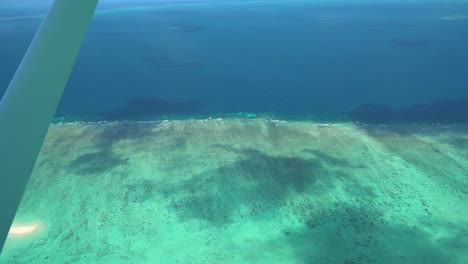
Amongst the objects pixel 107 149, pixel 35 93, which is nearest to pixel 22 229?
pixel 107 149

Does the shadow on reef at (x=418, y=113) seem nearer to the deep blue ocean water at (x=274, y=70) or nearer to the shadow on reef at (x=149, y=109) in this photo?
the deep blue ocean water at (x=274, y=70)

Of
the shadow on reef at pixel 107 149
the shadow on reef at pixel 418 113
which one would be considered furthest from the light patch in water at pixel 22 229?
the shadow on reef at pixel 418 113

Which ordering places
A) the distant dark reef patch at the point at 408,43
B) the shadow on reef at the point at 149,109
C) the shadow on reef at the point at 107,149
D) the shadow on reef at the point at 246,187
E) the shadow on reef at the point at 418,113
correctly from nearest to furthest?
the shadow on reef at the point at 246,187, the shadow on reef at the point at 107,149, the shadow on reef at the point at 418,113, the shadow on reef at the point at 149,109, the distant dark reef patch at the point at 408,43

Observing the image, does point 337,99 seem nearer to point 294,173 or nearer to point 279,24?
point 294,173

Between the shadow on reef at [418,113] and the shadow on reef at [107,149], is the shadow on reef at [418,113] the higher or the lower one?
the lower one

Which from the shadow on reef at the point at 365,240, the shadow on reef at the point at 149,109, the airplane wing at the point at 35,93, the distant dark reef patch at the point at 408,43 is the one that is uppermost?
the airplane wing at the point at 35,93

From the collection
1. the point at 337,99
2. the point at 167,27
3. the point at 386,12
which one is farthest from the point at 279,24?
the point at 337,99

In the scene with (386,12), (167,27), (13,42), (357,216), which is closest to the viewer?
(357,216)

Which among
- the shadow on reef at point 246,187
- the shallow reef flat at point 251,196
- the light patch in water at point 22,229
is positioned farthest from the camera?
the shadow on reef at point 246,187
